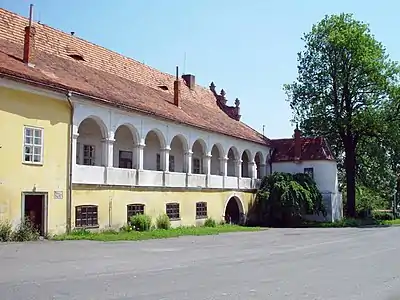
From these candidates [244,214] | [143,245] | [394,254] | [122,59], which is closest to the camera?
[394,254]

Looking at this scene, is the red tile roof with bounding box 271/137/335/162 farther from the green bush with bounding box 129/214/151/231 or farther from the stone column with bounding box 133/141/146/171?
the green bush with bounding box 129/214/151/231

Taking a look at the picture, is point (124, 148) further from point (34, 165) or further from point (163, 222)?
point (34, 165)

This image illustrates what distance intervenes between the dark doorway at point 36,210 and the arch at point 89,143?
5557mm

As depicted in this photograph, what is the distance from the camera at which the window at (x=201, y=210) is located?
35.9m

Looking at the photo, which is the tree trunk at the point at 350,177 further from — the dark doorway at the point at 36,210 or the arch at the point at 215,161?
the dark doorway at the point at 36,210

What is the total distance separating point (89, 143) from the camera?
29734 mm

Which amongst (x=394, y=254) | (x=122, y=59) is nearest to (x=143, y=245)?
(x=394, y=254)

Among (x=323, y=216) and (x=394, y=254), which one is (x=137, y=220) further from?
(x=323, y=216)

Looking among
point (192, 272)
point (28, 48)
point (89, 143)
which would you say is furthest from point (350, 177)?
point (192, 272)

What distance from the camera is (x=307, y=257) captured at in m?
18.0

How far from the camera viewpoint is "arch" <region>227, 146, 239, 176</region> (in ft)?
140

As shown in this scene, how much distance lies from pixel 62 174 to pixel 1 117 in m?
4.00

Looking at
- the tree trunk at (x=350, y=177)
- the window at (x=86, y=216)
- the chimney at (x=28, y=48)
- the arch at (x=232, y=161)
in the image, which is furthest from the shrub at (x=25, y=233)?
the tree trunk at (x=350, y=177)

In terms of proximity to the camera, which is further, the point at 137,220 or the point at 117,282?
the point at 137,220
